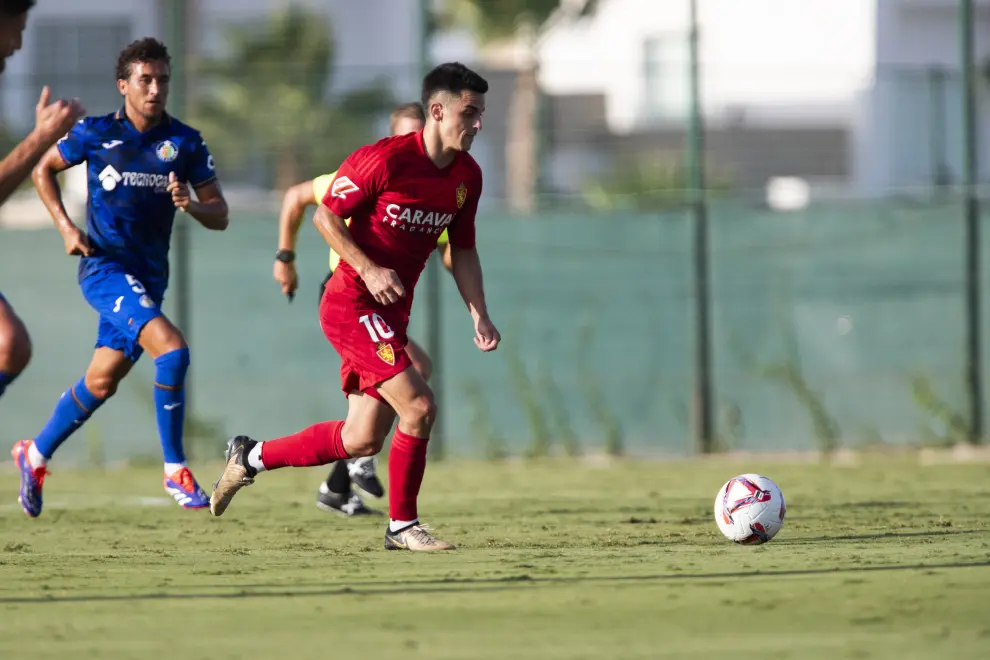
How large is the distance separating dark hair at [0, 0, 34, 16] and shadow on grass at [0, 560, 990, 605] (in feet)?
7.21

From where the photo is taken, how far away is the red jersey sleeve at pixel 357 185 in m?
6.72

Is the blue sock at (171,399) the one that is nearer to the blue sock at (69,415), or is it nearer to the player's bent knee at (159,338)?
the player's bent knee at (159,338)

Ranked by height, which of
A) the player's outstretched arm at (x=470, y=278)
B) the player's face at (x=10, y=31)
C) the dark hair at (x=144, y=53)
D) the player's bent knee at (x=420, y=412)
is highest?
the dark hair at (x=144, y=53)

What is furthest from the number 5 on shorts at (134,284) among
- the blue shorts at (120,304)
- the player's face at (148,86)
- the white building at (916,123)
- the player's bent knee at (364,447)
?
the white building at (916,123)

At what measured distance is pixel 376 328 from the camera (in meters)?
6.76

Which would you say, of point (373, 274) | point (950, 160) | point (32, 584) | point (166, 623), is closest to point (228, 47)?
point (950, 160)

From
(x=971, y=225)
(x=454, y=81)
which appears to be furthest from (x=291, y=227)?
(x=971, y=225)

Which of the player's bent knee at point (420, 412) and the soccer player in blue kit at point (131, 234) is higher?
the soccer player in blue kit at point (131, 234)

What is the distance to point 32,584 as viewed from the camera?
5750mm

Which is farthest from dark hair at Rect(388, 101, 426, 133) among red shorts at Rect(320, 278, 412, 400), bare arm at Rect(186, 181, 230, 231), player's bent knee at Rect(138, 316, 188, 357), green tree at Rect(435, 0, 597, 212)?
green tree at Rect(435, 0, 597, 212)

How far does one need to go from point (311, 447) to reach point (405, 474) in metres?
0.55

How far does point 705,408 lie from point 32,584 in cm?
816

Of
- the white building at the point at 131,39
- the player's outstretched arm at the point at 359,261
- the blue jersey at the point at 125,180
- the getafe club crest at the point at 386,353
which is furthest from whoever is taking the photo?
the white building at the point at 131,39

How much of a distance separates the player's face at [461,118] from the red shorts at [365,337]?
79 centimetres
